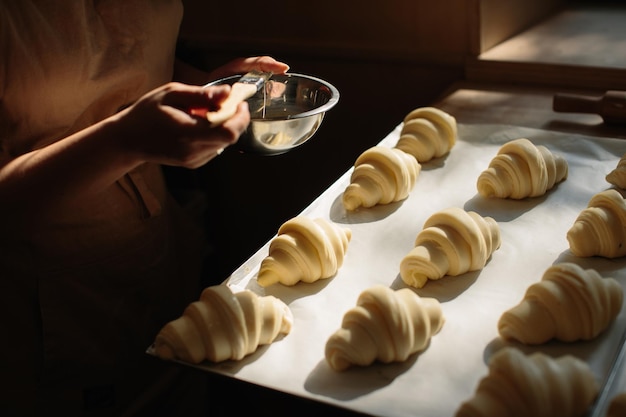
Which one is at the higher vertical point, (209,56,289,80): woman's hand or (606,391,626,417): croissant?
(209,56,289,80): woman's hand

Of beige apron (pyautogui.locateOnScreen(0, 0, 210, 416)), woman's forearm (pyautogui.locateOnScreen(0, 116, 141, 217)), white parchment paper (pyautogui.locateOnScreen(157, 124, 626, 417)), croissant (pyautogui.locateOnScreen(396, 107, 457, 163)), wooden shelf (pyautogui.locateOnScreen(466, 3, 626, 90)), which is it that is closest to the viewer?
white parchment paper (pyautogui.locateOnScreen(157, 124, 626, 417))

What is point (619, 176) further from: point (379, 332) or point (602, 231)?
point (379, 332)

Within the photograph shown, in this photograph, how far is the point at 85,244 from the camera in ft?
5.24

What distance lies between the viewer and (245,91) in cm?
117

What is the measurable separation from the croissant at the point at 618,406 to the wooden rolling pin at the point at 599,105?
3.20 feet

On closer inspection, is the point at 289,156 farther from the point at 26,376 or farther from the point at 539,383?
the point at 539,383

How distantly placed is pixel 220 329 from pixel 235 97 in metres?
0.36

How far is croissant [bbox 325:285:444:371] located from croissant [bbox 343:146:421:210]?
0.44m

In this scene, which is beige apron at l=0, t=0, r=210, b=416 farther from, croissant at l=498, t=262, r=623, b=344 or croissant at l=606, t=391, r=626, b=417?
croissant at l=606, t=391, r=626, b=417

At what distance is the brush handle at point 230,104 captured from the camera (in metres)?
1.06

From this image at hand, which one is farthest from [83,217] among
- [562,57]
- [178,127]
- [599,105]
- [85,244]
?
[562,57]

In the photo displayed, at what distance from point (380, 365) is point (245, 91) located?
486 millimetres

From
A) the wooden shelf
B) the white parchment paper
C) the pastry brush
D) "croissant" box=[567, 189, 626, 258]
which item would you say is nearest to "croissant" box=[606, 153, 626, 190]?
the white parchment paper

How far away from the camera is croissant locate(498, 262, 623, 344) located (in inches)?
41.9
